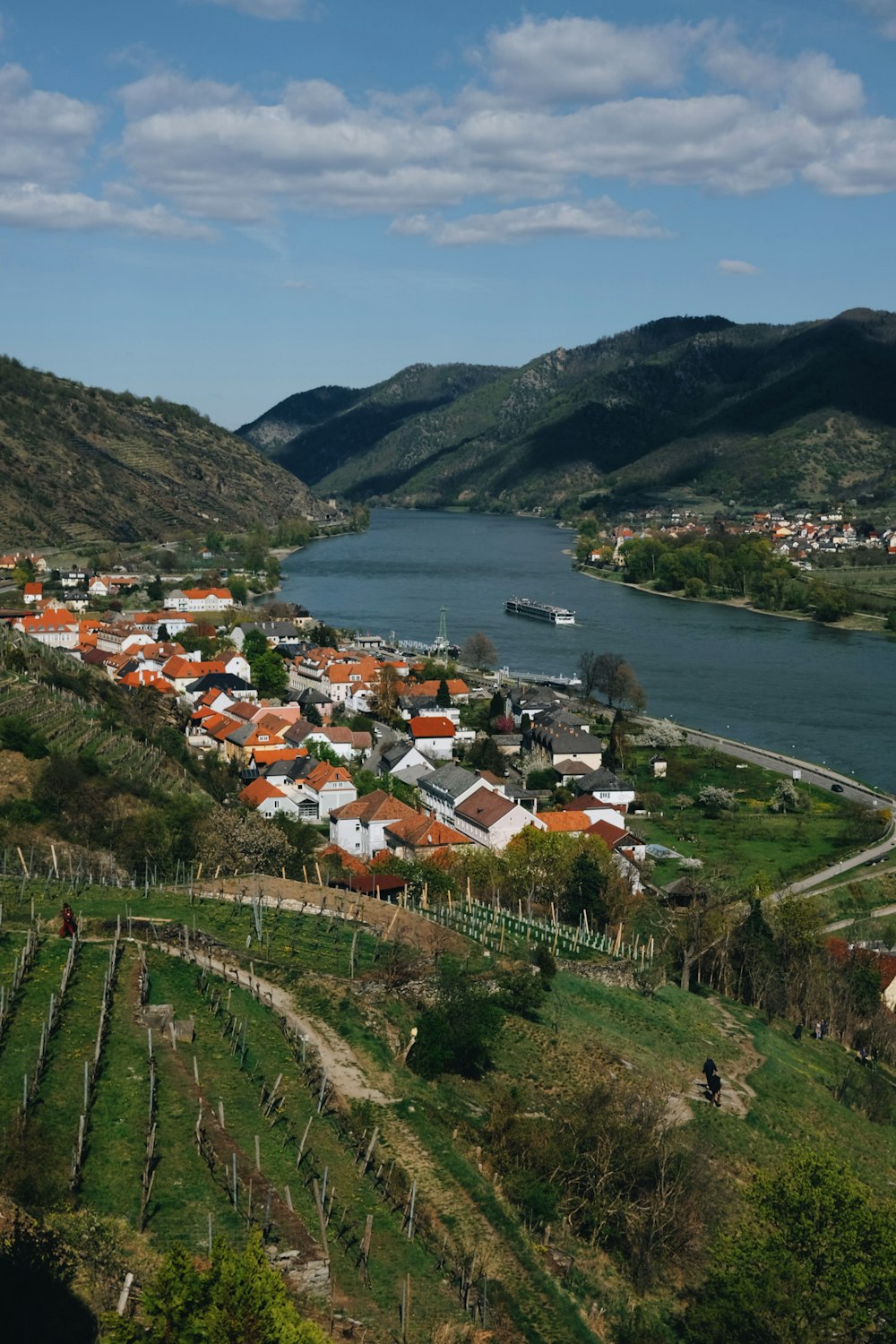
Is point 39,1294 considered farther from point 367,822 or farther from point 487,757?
point 487,757

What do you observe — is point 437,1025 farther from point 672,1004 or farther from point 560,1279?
point 672,1004

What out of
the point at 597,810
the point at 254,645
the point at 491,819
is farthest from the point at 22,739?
the point at 254,645

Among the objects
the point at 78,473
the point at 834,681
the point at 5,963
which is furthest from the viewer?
the point at 78,473

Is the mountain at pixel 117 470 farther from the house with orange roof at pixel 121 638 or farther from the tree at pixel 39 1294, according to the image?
the tree at pixel 39 1294

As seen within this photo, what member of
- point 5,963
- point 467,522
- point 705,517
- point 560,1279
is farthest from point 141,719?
point 467,522

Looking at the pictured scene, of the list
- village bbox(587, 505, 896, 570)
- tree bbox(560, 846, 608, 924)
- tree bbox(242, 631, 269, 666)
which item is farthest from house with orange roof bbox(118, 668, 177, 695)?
village bbox(587, 505, 896, 570)

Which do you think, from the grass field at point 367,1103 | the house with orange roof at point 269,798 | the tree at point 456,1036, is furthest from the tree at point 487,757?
the tree at point 456,1036
